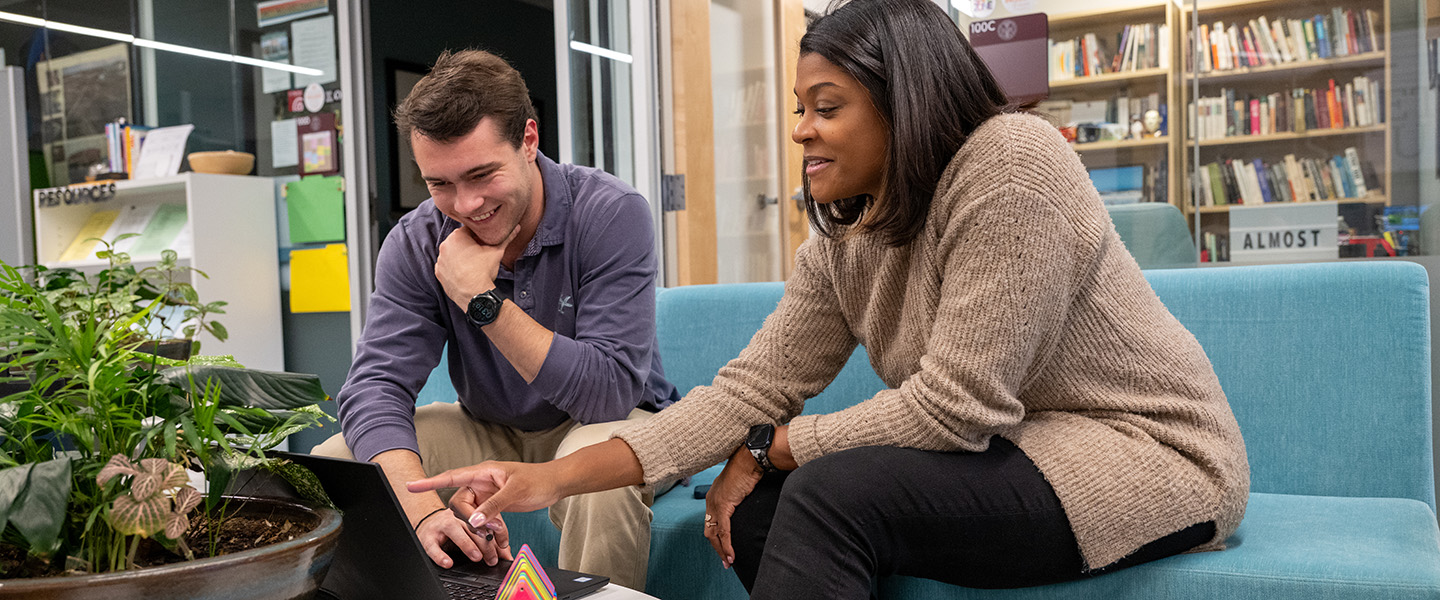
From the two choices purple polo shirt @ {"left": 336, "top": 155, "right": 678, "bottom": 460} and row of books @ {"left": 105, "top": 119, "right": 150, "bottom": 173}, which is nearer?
purple polo shirt @ {"left": 336, "top": 155, "right": 678, "bottom": 460}

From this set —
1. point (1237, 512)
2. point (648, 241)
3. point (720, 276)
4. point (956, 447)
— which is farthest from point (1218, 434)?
point (720, 276)

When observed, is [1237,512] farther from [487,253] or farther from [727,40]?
[727,40]

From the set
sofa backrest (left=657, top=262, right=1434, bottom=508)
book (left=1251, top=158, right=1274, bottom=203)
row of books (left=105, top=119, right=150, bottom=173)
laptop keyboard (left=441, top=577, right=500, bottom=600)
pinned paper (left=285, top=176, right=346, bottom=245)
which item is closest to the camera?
laptop keyboard (left=441, top=577, right=500, bottom=600)

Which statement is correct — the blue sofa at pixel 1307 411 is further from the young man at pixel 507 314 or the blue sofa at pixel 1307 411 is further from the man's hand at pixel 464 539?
the man's hand at pixel 464 539

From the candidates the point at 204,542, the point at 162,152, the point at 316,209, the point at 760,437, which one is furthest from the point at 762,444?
the point at 162,152

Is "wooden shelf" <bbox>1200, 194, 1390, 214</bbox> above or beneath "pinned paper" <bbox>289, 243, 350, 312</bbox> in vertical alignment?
above

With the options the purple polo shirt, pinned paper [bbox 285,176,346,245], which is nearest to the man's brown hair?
the purple polo shirt

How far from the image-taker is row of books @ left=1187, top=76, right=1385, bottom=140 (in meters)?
2.54

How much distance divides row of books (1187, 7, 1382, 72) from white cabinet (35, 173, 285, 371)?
11.1 ft

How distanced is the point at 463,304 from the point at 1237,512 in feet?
3.26

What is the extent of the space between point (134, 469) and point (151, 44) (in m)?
4.53

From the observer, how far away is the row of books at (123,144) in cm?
430

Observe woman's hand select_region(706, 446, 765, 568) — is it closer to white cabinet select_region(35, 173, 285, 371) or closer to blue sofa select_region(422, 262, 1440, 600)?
blue sofa select_region(422, 262, 1440, 600)

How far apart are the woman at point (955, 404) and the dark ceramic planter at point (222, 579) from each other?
0.35 m
